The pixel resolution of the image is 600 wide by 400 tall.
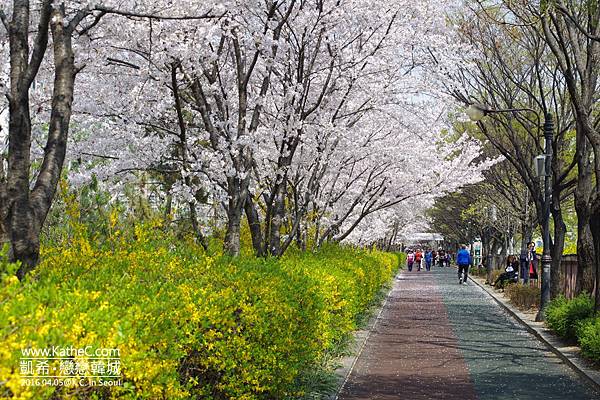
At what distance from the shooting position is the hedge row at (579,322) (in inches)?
446

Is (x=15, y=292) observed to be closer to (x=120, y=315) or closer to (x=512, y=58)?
(x=120, y=315)

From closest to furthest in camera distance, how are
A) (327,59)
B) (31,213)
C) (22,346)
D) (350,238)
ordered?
(22,346), (31,213), (327,59), (350,238)

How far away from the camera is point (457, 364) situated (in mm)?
12164

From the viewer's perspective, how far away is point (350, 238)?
3709 cm

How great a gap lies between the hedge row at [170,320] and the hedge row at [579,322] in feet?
12.7

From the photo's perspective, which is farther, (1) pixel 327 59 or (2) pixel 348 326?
(1) pixel 327 59

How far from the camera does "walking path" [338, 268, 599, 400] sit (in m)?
9.91

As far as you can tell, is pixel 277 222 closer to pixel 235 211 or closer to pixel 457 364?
pixel 235 211

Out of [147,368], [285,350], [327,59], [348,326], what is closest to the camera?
[147,368]

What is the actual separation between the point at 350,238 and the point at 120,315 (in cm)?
3322

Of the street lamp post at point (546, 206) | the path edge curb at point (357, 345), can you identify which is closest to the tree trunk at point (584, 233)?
the street lamp post at point (546, 206)

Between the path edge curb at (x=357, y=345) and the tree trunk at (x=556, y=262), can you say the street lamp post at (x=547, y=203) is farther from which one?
the path edge curb at (x=357, y=345)

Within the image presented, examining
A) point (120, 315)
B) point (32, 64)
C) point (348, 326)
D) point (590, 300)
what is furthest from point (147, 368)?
point (590, 300)

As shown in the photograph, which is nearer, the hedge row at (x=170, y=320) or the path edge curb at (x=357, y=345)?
the hedge row at (x=170, y=320)
